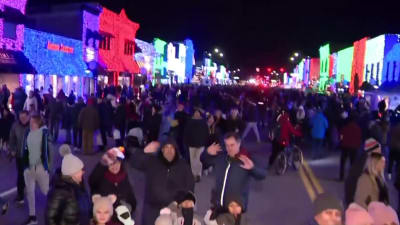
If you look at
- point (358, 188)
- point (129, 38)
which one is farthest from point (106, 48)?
point (358, 188)

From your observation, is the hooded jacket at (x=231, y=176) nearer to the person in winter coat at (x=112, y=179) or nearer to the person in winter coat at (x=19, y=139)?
the person in winter coat at (x=112, y=179)

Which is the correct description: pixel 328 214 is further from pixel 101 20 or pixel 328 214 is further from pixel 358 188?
pixel 101 20

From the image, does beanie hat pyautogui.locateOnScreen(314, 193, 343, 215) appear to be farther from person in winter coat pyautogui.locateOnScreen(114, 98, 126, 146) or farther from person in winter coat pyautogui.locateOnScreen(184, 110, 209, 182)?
person in winter coat pyautogui.locateOnScreen(114, 98, 126, 146)

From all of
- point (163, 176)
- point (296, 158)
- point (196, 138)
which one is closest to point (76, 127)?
point (196, 138)

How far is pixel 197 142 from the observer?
449 inches

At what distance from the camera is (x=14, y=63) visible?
2764cm

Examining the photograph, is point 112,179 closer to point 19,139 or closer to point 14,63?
point 19,139

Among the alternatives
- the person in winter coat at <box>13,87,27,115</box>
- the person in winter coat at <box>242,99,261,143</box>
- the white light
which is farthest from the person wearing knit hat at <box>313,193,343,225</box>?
the white light

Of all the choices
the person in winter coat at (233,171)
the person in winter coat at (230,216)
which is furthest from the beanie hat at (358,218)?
the person in winter coat at (233,171)

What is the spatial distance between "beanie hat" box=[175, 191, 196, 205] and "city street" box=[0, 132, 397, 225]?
11.0 feet

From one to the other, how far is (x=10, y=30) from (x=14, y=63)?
6.09 feet

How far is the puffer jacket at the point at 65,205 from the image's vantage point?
4742 mm

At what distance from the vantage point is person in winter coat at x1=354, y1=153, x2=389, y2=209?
6238 mm

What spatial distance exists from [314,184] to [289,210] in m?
2.75
